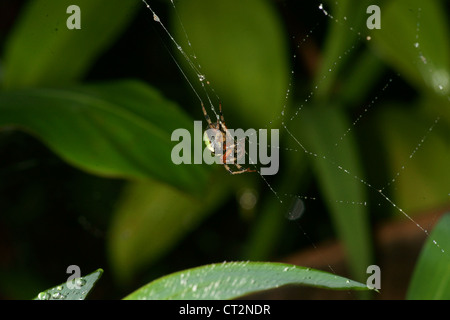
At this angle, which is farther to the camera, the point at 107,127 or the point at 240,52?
the point at 240,52

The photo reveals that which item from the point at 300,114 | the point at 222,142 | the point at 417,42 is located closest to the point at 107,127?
the point at 222,142

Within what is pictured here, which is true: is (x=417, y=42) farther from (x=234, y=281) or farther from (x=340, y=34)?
(x=234, y=281)

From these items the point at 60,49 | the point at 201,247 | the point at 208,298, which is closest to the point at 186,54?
the point at 60,49

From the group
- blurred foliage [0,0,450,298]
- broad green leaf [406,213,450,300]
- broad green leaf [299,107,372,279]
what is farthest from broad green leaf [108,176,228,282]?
broad green leaf [406,213,450,300]

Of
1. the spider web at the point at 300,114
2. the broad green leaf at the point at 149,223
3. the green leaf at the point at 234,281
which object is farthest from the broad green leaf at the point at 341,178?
the green leaf at the point at 234,281

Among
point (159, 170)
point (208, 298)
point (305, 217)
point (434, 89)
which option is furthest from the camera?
point (305, 217)

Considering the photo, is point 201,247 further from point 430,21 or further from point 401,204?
point 430,21

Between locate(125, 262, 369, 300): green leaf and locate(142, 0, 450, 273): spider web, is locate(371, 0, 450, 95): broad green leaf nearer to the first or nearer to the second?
locate(142, 0, 450, 273): spider web
